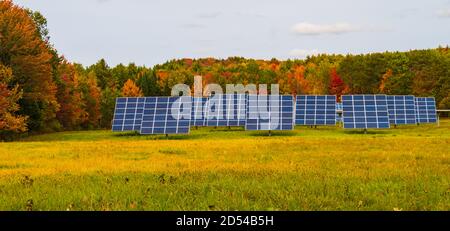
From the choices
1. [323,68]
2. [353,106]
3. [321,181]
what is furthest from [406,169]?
[323,68]

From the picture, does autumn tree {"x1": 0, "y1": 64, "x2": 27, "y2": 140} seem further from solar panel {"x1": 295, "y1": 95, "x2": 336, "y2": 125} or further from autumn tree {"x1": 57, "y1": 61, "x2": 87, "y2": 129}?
solar panel {"x1": 295, "y1": 95, "x2": 336, "y2": 125}

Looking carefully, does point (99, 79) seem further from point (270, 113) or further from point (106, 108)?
point (270, 113)

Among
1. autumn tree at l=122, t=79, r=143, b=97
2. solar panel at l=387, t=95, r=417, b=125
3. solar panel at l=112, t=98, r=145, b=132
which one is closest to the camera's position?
solar panel at l=112, t=98, r=145, b=132

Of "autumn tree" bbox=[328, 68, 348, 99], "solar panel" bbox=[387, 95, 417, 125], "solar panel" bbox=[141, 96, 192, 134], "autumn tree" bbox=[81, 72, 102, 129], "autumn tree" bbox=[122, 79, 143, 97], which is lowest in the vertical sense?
"solar panel" bbox=[141, 96, 192, 134]

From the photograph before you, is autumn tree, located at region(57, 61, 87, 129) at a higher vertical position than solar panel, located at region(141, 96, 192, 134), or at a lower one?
higher

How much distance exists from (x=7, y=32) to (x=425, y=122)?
154 feet

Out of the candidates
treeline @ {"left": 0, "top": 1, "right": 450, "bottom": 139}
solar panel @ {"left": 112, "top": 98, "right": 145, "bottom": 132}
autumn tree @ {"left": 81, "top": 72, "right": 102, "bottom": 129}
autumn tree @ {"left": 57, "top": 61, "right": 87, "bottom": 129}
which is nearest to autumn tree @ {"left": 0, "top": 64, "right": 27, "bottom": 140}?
treeline @ {"left": 0, "top": 1, "right": 450, "bottom": 139}

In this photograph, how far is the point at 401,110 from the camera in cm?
5809

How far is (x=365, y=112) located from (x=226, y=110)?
50.6ft

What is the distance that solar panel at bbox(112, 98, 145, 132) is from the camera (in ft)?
159

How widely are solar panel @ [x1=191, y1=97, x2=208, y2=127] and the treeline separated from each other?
15814mm

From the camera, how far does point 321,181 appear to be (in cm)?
1219
